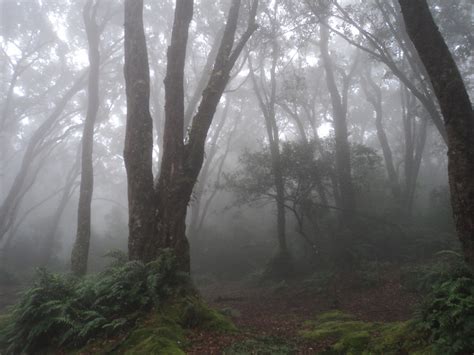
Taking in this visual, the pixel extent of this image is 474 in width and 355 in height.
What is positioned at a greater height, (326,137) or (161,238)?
(326,137)

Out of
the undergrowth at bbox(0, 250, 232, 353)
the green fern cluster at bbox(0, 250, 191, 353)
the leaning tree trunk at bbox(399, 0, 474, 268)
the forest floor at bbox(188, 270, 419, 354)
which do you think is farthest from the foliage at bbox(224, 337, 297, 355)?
the leaning tree trunk at bbox(399, 0, 474, 268)

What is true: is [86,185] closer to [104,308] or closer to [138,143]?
[138,143]

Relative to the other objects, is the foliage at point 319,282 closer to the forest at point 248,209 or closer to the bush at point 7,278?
the forest at point 248,209

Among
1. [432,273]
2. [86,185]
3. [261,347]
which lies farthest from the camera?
[86,185]

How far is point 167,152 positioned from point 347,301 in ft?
24.5

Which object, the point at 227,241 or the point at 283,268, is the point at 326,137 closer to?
the point at 283,268

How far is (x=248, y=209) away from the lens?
1109 inches

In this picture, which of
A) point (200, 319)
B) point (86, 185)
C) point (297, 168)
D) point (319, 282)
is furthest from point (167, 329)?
point (297, 168)

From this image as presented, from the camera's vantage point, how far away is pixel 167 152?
8.29m

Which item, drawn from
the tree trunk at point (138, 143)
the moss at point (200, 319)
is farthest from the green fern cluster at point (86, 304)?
the tree trunk at point (138, 143)

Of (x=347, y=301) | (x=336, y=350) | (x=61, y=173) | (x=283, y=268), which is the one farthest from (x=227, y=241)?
(x=61, y=173)

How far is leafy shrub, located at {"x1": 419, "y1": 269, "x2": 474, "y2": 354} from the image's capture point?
13.1 feet

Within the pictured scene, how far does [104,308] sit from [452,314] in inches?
209

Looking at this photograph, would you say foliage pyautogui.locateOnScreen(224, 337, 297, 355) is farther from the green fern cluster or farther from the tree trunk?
the tree trunk
